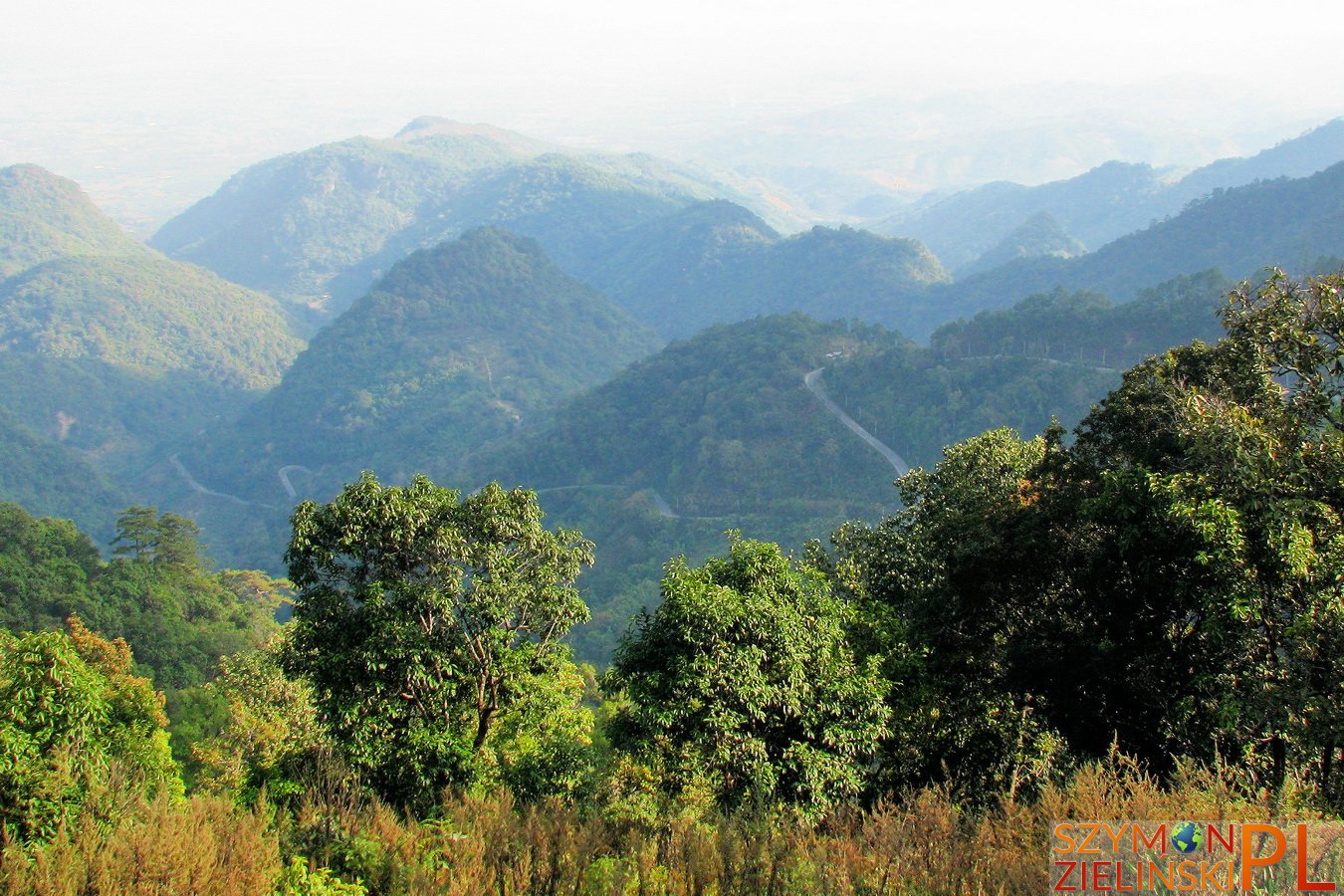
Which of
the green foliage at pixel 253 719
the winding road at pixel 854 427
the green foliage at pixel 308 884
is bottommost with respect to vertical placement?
the green foliage at pixel 253 719

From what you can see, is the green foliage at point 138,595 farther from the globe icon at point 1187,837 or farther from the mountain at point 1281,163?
the mountain at point 1281,163

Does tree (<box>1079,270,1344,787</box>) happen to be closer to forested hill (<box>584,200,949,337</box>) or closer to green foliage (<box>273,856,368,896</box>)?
green foliage (<box>273,856,368,896</box>)

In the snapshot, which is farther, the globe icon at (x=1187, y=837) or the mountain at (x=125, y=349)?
the mountain at (x=125, y=349)

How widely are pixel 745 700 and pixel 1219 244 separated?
94286 mm

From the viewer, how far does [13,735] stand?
888cm

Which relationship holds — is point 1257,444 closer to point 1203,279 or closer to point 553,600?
point 553,600

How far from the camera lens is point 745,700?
10.3m

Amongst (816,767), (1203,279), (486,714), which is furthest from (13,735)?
(1203,279)

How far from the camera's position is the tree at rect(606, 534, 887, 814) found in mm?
10414

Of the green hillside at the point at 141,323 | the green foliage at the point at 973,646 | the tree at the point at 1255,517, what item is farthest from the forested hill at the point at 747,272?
the tree at the point at 1255,517

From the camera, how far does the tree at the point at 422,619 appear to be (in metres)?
11.4

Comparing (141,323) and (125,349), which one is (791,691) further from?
(141,323)

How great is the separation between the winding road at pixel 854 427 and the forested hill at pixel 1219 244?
35111 millimetres

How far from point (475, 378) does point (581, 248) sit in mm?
100063
